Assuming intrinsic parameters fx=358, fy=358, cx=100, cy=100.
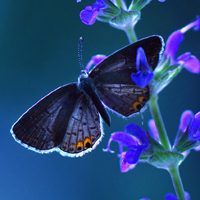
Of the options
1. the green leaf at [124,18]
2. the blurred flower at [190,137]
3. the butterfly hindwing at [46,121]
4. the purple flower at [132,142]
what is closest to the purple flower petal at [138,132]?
the purple flower at [132,142]

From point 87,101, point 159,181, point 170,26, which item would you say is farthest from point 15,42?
point 87,101

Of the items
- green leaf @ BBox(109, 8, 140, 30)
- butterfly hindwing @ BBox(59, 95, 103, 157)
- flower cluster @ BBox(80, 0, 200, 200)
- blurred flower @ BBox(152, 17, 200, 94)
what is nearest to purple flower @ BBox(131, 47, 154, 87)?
flower cluster @ BBox(80, 0, 200, 200)

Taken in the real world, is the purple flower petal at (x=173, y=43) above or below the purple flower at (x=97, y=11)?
below

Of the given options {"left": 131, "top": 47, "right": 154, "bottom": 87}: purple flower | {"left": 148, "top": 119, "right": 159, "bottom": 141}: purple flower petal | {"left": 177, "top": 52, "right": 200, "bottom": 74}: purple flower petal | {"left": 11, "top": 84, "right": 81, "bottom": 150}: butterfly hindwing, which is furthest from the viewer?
{"left": 148, "top": 119, "right": 159, "bottom": 141}: purple flower petal

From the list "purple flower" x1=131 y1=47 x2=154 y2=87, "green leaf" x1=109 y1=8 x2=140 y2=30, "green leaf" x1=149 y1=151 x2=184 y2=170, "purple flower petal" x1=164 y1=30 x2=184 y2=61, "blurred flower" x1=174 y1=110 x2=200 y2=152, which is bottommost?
"green leaf" x1=149 y1=151 x2=184 y2=170

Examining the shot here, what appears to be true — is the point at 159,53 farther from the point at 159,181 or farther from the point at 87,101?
the point at 159,181

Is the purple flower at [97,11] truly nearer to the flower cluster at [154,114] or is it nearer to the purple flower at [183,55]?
the flower cluster at [154,114]

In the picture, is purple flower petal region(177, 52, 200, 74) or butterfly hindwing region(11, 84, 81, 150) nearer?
purple flower petal region(177, 52, 200, 74)

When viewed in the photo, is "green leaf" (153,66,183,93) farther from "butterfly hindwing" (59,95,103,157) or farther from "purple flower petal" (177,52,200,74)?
"butterfly hindwing" (59,95,103,157)
